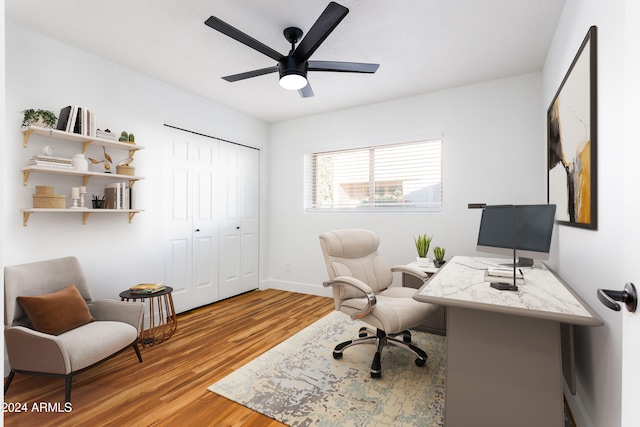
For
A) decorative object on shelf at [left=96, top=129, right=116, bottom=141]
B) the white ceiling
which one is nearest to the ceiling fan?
the white ceiling

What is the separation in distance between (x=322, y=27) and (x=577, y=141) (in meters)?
1.62

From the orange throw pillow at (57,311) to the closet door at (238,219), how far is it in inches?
74.1

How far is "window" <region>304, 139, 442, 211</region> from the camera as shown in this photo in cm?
375

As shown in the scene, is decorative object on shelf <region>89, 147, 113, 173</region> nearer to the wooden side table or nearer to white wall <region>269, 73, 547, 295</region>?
the wooden side table

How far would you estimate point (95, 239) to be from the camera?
112 inches

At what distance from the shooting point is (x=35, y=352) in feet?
6.31

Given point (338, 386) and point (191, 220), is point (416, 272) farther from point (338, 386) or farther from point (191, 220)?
point (191, 220)

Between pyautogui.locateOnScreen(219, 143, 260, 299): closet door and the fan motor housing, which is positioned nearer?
the fan motor housing

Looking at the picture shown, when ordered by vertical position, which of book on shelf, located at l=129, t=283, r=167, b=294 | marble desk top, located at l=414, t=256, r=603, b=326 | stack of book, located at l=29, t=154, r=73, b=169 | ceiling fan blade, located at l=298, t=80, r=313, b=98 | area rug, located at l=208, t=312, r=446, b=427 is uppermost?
ceiling fan blade, located at l=298, t=80, r=313, b=98

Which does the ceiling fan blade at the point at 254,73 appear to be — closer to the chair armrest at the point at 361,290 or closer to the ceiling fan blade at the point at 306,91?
the ceiling fan blade at the point at 306,91

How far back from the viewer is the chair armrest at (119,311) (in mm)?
2418

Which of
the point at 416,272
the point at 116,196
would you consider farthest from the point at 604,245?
the point at 116,196

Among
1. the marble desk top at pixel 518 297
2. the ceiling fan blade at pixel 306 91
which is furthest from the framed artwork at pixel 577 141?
the ceiling fan blade at pixel 306 91

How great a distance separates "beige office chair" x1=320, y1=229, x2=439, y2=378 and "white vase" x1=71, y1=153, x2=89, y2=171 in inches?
80.4
